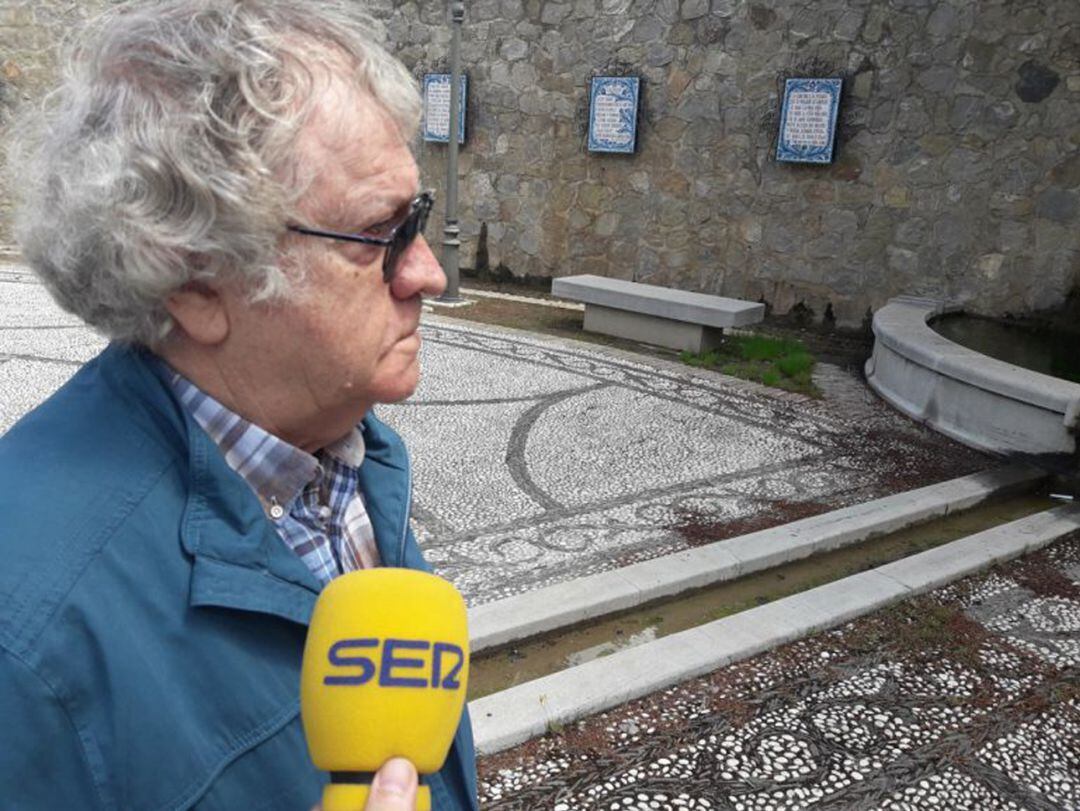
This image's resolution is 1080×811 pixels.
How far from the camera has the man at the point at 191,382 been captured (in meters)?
0.83

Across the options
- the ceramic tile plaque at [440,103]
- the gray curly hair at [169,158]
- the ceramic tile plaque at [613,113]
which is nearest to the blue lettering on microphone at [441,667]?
the gray curly hair at [169,158]

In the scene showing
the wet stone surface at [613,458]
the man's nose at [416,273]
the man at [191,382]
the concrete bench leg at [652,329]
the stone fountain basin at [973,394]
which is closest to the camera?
the man at [191,382]

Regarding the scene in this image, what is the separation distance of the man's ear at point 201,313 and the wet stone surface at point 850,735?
167 centimetres

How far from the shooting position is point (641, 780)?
2354mm

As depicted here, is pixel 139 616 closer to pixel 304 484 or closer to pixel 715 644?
pixel 304 484

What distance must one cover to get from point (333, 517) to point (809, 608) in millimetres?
2487

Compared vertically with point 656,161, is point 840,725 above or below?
below

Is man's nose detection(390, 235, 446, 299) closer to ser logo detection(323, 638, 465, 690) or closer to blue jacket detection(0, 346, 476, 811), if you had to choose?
blue jacket detection(0, 346, 476, 811)

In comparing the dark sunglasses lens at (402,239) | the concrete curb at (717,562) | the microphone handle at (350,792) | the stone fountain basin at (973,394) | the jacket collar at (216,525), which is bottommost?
the concrete curb at (717,562)

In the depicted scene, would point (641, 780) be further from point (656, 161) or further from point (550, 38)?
point (550, 38)

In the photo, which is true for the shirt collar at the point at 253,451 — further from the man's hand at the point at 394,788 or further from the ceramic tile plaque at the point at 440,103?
the ceramic tile plaque at the point at 440,103

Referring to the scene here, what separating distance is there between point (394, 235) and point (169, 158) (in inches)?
10.3

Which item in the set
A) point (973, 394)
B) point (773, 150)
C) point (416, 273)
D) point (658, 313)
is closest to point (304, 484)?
point (416, 273)

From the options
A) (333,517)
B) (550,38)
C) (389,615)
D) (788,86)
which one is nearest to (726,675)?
(333,517)
